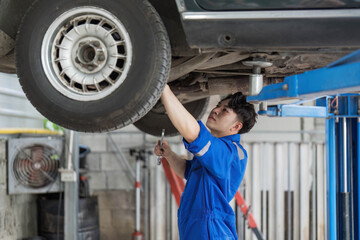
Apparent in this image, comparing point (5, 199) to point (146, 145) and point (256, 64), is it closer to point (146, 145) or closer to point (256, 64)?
point (146, 145)

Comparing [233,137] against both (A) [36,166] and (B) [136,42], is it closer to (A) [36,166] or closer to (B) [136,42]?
(B) [136,42]

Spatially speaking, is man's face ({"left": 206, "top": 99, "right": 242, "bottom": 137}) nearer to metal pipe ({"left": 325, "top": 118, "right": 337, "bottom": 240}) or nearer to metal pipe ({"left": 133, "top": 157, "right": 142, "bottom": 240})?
A: metal pipe ({"left": 325, "top": 118, "right": 337, "bottom": 240})

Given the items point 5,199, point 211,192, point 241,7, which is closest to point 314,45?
point 241,7

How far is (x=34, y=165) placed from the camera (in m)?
4.50

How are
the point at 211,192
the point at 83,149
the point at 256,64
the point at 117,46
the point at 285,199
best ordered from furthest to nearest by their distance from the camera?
the point at 285,199, the point at 83,149, the point at 211,192, the point at 256,64, the point at 117,46

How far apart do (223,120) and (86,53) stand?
90cm

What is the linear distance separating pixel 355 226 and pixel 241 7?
1.97 metres

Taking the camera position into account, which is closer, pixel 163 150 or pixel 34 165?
pixel 163 150

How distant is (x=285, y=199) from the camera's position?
18.8 feet

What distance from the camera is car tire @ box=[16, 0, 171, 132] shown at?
168 cm

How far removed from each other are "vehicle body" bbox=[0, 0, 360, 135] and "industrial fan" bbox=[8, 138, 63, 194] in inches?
112

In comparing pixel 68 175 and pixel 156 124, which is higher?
pixel 156 124

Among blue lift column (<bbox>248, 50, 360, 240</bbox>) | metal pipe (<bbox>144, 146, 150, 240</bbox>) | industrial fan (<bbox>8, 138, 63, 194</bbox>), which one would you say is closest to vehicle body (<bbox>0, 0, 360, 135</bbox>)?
blue lift column (<bbox>248, 50, 360, 240</bbox>)

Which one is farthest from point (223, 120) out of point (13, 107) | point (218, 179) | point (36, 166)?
point (13, 107)
